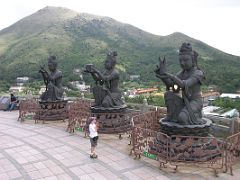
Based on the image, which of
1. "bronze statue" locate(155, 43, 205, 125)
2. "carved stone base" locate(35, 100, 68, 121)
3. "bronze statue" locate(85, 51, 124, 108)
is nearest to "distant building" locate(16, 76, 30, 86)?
"carved stone base" locate(35, 100, 68, 121)

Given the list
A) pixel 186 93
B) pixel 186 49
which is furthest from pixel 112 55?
pixel 186 93

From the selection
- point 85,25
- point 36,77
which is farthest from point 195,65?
point 85,25

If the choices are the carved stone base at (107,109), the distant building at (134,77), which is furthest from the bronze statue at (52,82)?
the distant building at (134,77)

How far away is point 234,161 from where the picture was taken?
888 cm

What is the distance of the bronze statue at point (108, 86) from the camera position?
1291 cm

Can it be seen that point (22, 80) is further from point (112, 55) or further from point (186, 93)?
point (186, 93)

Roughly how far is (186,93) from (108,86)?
4.51m

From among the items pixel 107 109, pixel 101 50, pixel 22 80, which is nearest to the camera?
pixel 107 109

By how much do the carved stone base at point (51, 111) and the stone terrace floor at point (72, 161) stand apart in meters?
2.28

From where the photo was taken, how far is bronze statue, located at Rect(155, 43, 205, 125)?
30.5ft

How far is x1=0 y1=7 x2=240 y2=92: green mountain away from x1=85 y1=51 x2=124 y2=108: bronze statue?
19969mm

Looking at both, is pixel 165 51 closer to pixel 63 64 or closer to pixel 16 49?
pixel 63 64

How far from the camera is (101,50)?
178 feet

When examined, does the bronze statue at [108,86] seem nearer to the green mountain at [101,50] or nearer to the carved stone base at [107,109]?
the carved stone base at [107,109]
